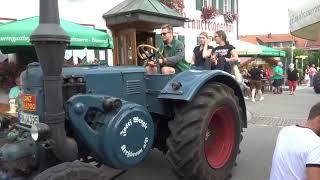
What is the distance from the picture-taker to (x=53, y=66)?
3.51 m

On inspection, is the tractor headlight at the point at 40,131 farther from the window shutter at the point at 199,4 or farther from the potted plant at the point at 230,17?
the potted plant at the point at 230,17

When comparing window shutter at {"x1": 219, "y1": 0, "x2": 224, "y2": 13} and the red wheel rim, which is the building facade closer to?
window shutter at {"x1": 219, "y1": 0, "x2": 224, "y2": 13}

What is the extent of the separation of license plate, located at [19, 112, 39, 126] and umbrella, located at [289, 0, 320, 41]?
3.32 m

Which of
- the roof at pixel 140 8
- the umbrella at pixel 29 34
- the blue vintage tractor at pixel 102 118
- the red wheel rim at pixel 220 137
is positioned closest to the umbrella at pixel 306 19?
the blue vintage tractor at pixel 102 118

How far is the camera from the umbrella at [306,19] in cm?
505

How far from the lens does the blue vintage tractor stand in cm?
352

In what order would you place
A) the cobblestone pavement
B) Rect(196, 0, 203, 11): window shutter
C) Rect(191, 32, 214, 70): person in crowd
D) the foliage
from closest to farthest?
Rect(191, 32, 214, 70): person in crowd, the cobblestone pavement, the foliage, Rect(196, 0, 203, 11): window shutter

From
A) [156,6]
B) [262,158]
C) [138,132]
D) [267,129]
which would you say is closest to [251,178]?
[262,158]

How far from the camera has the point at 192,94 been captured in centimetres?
449

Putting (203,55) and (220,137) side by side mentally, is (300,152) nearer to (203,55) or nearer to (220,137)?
(220,137)

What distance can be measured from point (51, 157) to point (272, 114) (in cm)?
907

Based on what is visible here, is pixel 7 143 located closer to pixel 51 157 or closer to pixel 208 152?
pixel 51 157

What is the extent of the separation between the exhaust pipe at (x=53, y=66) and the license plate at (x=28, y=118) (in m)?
0.25

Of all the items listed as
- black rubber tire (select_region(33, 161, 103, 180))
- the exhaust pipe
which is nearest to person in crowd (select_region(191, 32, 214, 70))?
the exhaust pipe
